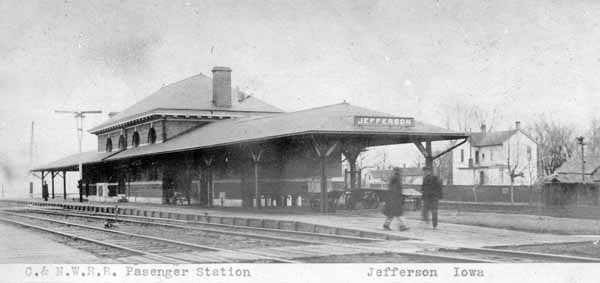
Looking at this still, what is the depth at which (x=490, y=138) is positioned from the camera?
69.7 meters

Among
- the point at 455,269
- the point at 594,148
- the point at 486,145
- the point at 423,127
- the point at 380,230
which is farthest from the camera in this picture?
the point at 486,145

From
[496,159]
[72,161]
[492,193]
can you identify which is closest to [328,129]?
[492,193]

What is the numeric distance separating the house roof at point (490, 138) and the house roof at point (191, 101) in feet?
106

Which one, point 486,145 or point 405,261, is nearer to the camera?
point 405,261

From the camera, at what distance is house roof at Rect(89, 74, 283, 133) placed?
38.4 m

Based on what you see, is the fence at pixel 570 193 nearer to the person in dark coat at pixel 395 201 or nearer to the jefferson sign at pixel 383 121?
the jefferson sign at pixel 383 121

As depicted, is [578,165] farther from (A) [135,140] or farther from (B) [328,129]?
(B) [328,129]

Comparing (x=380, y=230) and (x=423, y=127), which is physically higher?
(x=423, y=127)

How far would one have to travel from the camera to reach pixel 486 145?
6881 centimetres

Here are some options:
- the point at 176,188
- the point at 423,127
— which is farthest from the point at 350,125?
the point at 176,188

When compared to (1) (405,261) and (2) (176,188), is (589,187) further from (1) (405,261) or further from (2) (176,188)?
(1) (405,261)

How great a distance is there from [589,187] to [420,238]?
26748mm

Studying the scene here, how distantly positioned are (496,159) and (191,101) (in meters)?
38.2

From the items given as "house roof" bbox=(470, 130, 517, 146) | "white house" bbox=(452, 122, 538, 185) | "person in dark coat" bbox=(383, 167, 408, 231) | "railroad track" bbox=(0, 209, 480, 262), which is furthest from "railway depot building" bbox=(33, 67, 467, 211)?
"house roof" bbox=(470, 130, 517, 146)
